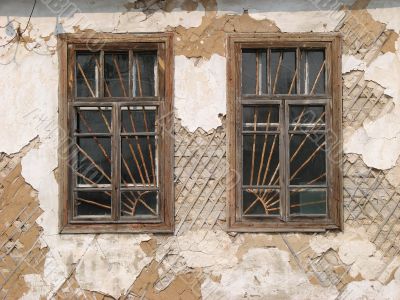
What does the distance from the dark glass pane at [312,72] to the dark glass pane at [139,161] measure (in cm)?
136

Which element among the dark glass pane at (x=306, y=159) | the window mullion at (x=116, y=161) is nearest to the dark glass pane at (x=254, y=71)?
the dark glass pane at (x=306, y=159)

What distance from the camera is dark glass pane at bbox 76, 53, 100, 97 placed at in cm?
475

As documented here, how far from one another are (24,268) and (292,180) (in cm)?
233

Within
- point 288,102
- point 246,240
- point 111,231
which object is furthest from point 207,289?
point 288,102

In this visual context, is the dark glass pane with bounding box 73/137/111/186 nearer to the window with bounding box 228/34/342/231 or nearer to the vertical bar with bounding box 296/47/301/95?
the window with bounding box 228/34/342/231

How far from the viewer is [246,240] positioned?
15.1 feet

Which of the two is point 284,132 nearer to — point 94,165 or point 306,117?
point 306,117

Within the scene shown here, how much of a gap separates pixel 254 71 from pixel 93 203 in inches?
68.6

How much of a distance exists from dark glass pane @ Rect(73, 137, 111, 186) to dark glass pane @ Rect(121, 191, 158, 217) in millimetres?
216

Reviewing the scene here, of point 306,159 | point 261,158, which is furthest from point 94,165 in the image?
point 306,159

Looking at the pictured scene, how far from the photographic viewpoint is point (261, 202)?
184 inches

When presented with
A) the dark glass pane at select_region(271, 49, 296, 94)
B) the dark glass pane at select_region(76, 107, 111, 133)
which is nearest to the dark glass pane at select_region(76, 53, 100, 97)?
the dark glass pane at select_region(76, 107, 111, 133)

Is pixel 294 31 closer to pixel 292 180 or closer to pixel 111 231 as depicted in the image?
pixel 292 180

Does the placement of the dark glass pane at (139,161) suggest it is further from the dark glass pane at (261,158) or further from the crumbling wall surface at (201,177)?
the dark glass pane at (261,158)
